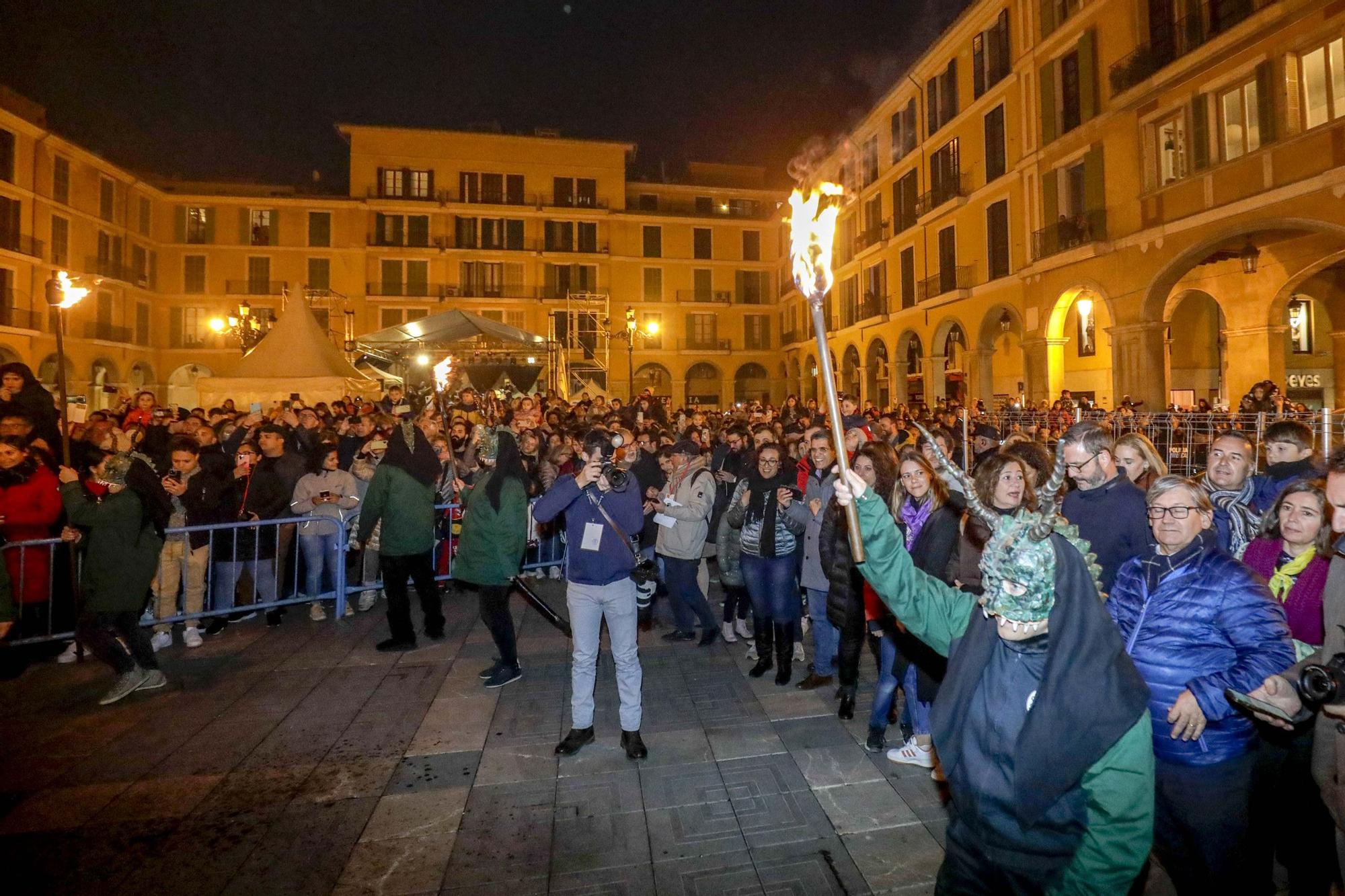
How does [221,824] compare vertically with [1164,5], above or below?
below

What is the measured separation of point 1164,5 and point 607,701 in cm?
1810

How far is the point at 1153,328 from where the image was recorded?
48.8 feet

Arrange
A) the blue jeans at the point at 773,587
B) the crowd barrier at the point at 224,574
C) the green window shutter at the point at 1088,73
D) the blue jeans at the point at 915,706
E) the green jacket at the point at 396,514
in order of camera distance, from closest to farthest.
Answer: the blue jeans at the point at 915,706 → the blue jeans at the point at 773,587 → the crowd barrier at the point at 224,574 → the green jacket at the point at 396,514 → the green window shutter at the point at 1088,73

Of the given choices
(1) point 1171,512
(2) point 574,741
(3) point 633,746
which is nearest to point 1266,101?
(1) point 1171,512

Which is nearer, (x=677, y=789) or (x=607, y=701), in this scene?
(x=677, y=789)

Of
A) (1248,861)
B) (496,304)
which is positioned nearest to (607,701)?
(1248,861)

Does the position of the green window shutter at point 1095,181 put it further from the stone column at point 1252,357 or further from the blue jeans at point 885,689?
Answer: the blue jeans at point 885,689

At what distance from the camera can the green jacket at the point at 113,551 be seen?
4805mm

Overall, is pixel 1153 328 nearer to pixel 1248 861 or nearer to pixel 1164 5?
pixel 1164 5

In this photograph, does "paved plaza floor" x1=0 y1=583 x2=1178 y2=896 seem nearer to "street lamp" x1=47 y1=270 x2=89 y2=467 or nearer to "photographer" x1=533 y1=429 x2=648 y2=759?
"photographer" x1=533 y1=429 x2=648 y2=759

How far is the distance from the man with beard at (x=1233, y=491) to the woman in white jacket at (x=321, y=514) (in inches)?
288

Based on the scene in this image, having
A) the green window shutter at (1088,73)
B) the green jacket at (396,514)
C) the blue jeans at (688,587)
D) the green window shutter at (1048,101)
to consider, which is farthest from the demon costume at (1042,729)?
the green window shutter at (1048,101)

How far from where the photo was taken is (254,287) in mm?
36719

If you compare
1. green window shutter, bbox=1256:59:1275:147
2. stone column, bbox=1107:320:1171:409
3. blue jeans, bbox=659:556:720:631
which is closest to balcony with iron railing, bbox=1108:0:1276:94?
green window shutter, bbox=1256:59:1275:147
